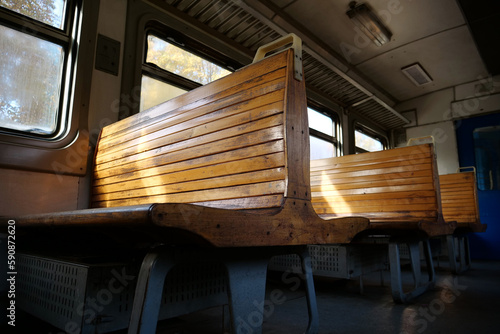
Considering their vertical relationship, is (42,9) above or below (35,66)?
above

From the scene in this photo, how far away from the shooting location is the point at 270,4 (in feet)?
13.2

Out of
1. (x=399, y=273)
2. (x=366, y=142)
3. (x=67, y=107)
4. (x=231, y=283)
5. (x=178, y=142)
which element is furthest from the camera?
(x=366, y=142)

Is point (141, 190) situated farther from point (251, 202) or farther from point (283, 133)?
point (283, 133)

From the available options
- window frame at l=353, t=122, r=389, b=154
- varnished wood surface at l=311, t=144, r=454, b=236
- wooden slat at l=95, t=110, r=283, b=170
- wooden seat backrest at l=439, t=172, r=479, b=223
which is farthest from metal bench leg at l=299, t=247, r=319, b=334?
window frame at l=353, t=122, r=389, b=154

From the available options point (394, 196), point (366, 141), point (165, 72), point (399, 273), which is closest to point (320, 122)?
point (366, 141)

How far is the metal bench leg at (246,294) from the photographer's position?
108 cm

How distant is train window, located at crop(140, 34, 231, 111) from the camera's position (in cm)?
309

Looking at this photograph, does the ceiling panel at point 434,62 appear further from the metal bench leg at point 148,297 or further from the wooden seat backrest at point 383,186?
the metal bench leg at point 148,297

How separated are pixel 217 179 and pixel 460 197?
437 cm

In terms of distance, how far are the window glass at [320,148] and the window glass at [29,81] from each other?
3689 mm

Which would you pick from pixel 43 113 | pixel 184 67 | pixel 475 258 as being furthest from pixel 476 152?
pixel 43 113

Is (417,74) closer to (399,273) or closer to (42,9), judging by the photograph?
(399,273)

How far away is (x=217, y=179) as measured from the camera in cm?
142

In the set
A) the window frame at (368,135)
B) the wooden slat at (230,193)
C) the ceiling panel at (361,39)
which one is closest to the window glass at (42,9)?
the ceiling panel at (361,39)
